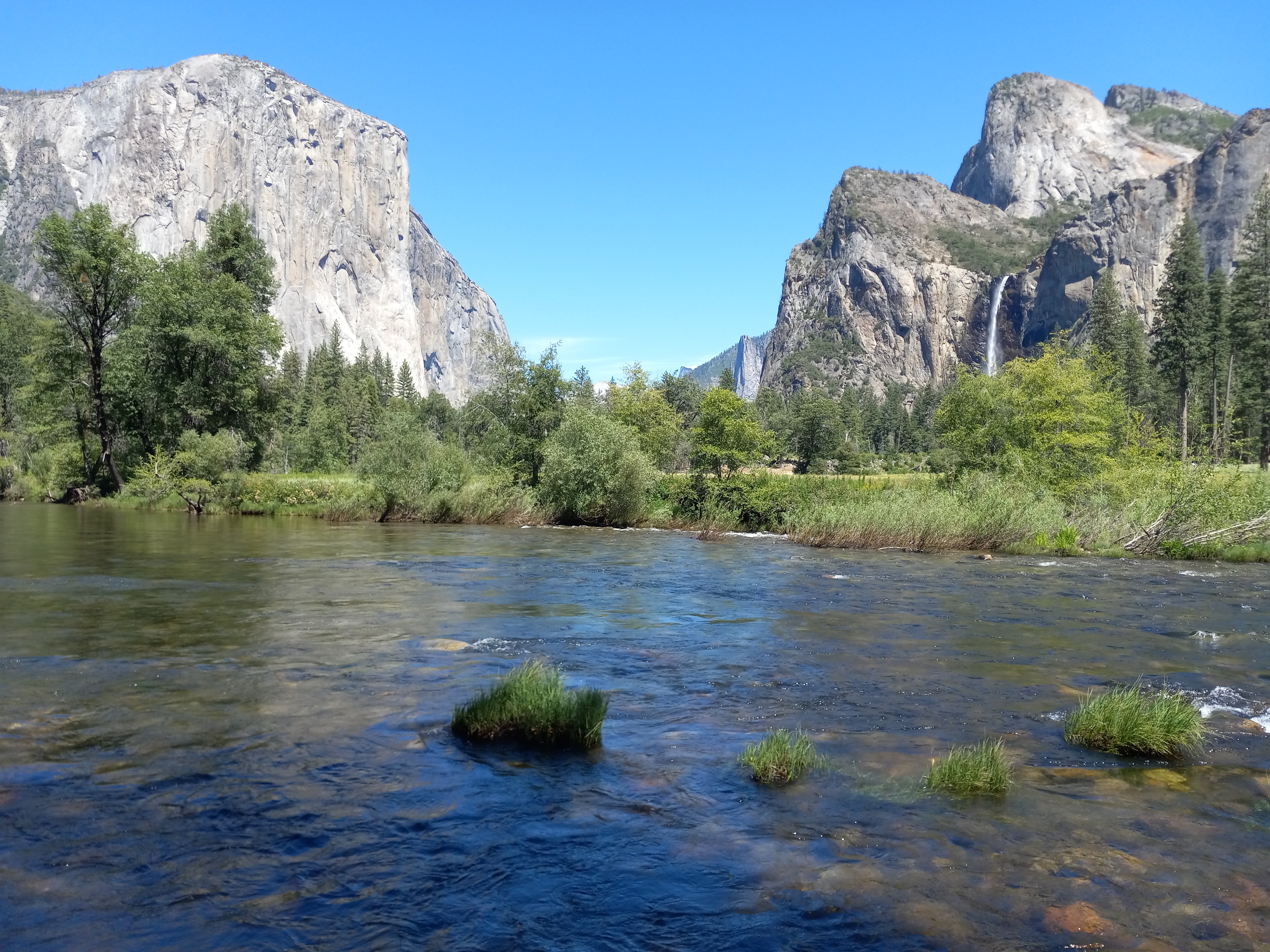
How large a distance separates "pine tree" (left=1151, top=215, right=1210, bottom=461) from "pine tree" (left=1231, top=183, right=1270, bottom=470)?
7.43 ft

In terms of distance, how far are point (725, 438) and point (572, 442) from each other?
893 cm

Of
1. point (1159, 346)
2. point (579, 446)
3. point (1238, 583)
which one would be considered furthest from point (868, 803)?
point (1159, 346)

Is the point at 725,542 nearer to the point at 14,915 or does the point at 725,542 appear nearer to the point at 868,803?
the point at 868,803

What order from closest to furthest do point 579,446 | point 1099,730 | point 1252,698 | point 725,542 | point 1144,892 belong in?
point 1144,892 → point 1099,730 → point 1252,698 → point 725,542 → point 579,446

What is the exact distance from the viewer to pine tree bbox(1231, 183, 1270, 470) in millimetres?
61531

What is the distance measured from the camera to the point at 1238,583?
21188mm

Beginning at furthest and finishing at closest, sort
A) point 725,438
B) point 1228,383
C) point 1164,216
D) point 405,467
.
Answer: point 1164,216, point 1228,383, point 725,438, point 405,467

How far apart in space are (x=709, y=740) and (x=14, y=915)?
5961mm

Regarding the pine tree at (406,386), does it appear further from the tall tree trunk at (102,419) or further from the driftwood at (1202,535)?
the driftwood at (1202,535)

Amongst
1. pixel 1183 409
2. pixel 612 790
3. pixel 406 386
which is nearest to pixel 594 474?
pixel 612 790

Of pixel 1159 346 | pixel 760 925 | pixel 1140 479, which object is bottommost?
pixel 760 925

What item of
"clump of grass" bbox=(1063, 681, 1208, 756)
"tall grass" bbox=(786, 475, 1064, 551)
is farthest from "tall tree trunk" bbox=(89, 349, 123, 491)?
"clump of grass" bbox=(1063, 681, 1208, 756)

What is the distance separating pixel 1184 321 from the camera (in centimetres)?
6284

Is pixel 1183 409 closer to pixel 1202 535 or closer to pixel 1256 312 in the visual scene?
pixel 1256 312
